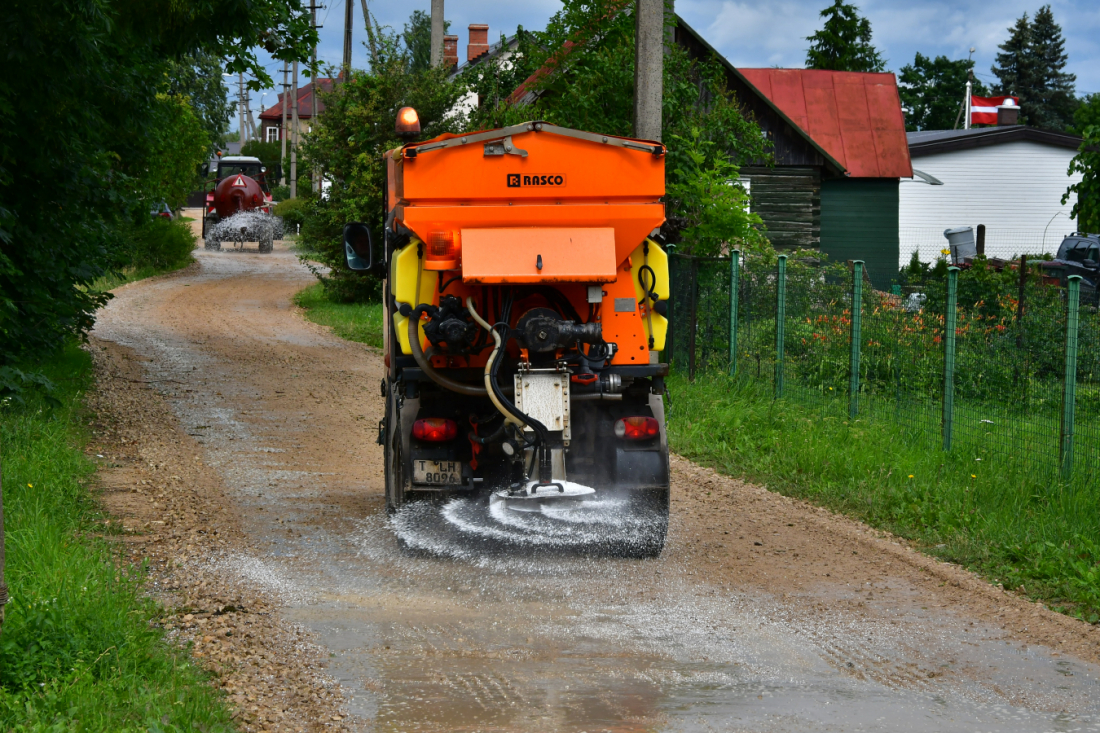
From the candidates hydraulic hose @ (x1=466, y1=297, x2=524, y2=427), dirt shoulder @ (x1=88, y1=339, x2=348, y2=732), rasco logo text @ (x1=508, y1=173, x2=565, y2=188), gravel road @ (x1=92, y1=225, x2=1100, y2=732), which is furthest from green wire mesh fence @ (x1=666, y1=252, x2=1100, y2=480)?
→ dirt shoulder @ (x1=88, y1=339, x2=348, y2=732)

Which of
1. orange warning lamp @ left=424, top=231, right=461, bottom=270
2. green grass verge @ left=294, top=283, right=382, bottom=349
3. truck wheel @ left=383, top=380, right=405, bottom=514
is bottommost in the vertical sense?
truck wheel @ left=383, top=380, right=405, bottom=514

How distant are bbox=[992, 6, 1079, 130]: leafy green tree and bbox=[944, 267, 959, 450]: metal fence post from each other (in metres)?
83.2

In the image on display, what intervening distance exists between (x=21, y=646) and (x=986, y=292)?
984 cm

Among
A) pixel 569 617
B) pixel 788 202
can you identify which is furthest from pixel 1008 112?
pixel 569 617

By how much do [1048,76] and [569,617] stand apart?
9370 cm

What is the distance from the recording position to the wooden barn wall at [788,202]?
32.4m

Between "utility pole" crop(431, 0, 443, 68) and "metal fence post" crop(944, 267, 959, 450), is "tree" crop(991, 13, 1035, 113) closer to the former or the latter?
"utility pole" crop(431, 0, 443, 68)

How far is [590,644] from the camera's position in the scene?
593cm

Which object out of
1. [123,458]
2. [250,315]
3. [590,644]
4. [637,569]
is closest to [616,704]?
[590,644]

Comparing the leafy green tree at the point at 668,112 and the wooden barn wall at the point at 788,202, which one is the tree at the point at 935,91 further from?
the leafy green tree at the point at 668,112

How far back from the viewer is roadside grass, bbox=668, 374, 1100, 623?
7430mm

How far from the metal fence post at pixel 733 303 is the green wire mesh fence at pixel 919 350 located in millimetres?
15

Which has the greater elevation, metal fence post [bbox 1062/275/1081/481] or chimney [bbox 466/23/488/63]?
chimney [bbox 466/23/488/63]

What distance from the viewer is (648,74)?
528 inches
